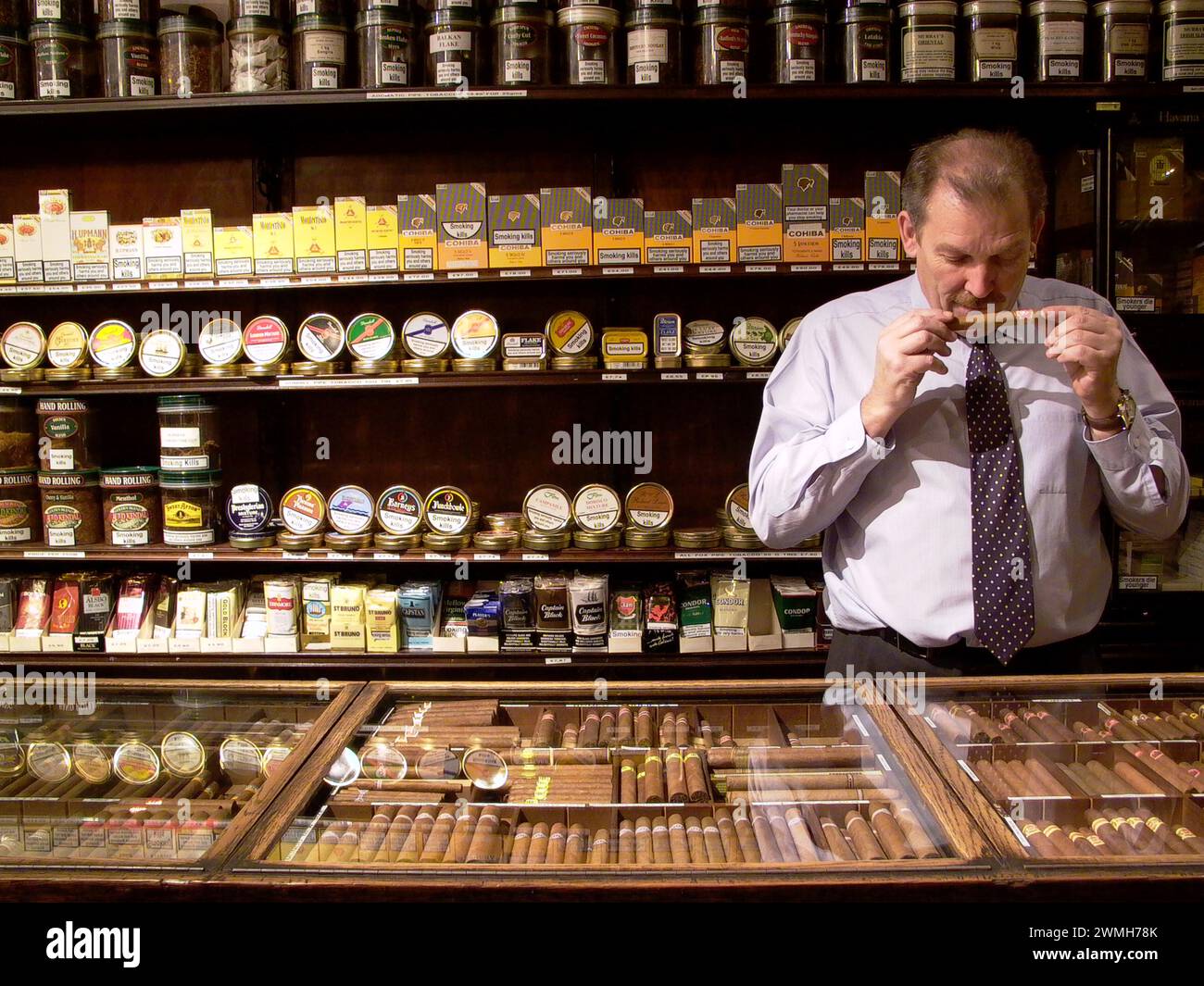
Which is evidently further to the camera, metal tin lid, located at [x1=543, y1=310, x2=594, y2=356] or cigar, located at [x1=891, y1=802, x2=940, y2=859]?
metal tin lid, located at [x1=543, y1=310, x2=594, y2=356]

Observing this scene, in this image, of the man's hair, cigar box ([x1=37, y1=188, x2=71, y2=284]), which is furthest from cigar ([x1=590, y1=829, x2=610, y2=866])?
cigar box ([x1=37, y1=188, x2=71, y2=284])

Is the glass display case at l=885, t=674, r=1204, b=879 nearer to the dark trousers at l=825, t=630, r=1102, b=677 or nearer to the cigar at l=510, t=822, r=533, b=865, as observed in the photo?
the dark trousers at l=825, t=630, r=1102, b=677

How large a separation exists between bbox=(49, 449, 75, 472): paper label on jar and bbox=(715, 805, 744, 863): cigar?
8.84 ft

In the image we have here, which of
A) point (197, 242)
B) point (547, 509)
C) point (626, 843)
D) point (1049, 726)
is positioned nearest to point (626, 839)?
point (626, 843)

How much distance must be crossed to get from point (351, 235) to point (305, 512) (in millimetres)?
875

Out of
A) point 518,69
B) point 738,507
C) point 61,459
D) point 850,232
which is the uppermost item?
point 518,69

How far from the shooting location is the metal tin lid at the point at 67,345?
3277 mm

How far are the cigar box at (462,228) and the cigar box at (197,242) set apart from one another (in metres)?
0.72

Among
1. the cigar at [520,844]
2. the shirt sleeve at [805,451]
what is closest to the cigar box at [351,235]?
the shirt sleeve at [805,451]

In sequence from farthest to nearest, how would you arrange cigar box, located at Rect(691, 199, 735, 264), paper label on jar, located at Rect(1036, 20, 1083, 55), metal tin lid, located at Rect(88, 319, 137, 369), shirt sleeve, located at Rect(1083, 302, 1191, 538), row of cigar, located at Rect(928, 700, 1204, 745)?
metal tin lid, located at Rect(88, 319, 137, 369) < cigar box, located at Rect(691, 199, 735, 264) < paper label on jar, located at Rect(1036, 20, 1083, 55) < shirt sleeve, located at Rect(1083, 302, 1191, 538) < row of cigar, located at Rect(928, 700, 1204, 745)

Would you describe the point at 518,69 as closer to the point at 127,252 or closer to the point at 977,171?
the point at 127,252

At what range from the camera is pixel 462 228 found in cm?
308

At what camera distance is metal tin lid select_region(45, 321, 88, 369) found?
10.8 feet

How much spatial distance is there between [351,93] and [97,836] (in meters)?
2.35
